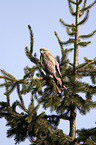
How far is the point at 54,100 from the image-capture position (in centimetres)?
407

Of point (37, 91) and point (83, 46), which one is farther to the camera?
point (83, 46)

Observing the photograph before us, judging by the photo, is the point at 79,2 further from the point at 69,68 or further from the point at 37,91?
the point at 37,91

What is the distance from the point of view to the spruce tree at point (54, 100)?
4055 millimetres

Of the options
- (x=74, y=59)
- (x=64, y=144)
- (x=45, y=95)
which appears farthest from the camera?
(x=74, y=59)

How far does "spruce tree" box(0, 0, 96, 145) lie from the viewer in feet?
13.3

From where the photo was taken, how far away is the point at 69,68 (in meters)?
4.52

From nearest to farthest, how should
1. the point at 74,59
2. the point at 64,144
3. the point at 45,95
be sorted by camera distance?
the point at 64,144, the point at 45,95, the point at 74,59

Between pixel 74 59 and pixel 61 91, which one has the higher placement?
pixel 74 59

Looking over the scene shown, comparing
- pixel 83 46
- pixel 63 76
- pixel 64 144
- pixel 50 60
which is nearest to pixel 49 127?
pixel 64 144

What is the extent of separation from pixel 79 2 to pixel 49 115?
2.35 metres

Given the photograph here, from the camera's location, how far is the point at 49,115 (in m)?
4.70

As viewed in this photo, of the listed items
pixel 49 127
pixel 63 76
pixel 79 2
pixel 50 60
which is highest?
pixel 79 2

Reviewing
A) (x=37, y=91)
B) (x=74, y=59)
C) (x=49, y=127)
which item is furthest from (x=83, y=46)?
(x=49, y=127)

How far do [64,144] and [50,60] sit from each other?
1598 millimetres
